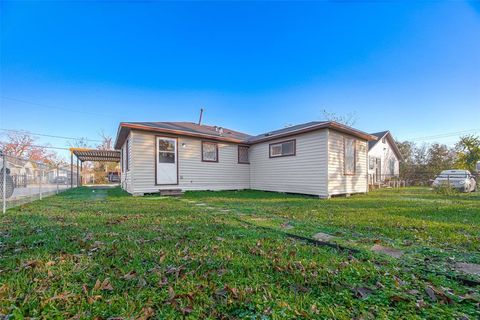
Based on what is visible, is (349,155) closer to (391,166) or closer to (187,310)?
(187,310)

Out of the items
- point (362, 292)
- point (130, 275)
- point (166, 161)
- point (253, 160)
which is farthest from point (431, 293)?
point (253, 160)

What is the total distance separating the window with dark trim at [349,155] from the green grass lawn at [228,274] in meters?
5.94

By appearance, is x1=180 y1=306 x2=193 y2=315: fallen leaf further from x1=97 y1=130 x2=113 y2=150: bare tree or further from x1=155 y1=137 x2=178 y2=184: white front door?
x1=97 y1=130 x2=113 y2=150: bare tree

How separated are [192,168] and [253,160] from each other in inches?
130

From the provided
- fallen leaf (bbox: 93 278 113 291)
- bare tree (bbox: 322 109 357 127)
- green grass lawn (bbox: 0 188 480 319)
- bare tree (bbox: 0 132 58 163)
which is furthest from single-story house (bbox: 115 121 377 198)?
bare tree (bbox: 0 132 58 163)

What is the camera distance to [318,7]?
315 inches

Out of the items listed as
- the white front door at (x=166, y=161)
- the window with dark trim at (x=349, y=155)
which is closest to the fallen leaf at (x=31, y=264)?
the white front door at (x=166, y=161)

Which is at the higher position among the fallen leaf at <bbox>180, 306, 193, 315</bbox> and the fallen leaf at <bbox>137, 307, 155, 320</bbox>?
the fallen leaf at <bbox>137, 307, 155, 320</bbox>

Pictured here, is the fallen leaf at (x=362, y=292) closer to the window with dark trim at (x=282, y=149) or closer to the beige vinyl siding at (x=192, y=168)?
the window with dark trim at (x=282, y=149)

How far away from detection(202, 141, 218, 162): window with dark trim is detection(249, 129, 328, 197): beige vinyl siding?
6.84 ft

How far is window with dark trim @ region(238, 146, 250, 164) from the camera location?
11.4 meters

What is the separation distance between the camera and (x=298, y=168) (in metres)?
9.10

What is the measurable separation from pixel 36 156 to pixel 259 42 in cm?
3233

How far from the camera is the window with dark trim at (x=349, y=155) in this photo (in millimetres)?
8992
